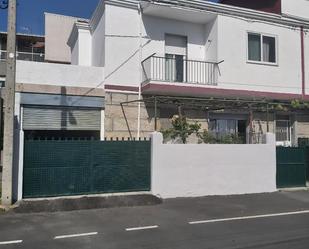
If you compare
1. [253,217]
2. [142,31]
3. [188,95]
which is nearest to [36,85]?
[142,31]

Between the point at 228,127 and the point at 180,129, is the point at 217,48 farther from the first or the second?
the point at 180,129

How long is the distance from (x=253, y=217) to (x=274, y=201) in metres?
2.83

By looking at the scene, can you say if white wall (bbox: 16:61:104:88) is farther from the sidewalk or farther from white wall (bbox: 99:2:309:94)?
the sidewalk

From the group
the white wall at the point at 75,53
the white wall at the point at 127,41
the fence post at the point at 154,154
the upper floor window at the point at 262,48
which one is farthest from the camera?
the white wall at the point at 75,53

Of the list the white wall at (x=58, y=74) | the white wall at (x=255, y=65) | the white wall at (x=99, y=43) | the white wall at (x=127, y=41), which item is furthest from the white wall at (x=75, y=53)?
the white wall at (x=255, y=65)

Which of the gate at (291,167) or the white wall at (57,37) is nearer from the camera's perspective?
the gate at (291,167)

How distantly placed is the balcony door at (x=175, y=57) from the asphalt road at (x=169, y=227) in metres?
5.93

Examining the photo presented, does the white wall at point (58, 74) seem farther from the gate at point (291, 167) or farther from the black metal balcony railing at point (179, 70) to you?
the gate at point (291, 167)

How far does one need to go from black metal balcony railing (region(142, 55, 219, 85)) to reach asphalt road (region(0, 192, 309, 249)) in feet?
18.1

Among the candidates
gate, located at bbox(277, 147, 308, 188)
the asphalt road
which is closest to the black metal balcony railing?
gate, located at bbox(277, 147, 308, 188)

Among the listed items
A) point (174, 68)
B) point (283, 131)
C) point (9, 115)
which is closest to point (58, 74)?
point (9, 115)

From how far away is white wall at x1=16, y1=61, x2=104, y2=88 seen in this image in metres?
14.3

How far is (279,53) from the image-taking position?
18391 millimetres

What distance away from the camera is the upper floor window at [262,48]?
17938 mm
